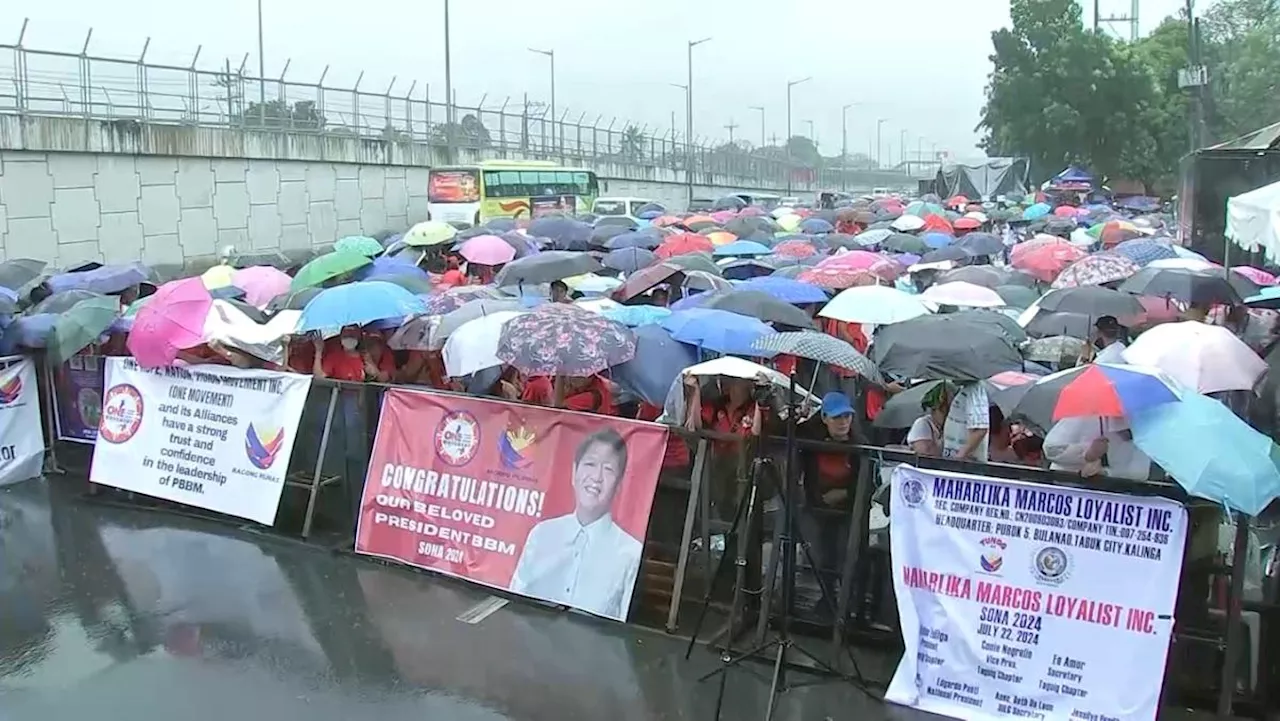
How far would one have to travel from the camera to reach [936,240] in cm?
1845

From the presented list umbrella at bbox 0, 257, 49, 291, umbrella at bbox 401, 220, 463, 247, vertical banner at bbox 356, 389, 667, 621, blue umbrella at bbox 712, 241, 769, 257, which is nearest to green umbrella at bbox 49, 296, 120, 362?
vertical banner at bbox 356, 389, 667, 621

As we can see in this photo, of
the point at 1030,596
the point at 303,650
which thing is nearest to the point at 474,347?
the point at 303,650

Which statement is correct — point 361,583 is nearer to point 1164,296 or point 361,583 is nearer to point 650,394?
point 650,394

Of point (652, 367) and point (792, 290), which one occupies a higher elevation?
point (792, 290)

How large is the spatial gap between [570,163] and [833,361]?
47084 millimetres

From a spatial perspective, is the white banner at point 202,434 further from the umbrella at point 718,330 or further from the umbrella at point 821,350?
the umbrella at point 821,350

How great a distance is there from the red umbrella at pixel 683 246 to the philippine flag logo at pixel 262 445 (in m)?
7.60

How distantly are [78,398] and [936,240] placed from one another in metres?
13.0

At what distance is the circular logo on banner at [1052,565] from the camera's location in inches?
228

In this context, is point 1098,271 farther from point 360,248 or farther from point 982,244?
point 360,248

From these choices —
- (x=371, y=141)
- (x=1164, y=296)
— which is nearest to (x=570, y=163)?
(x=371, y=141)

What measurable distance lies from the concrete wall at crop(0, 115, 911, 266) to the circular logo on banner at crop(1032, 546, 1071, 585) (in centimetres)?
2119

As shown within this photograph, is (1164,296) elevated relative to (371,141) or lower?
lower

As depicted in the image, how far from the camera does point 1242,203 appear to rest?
8930 millimetres
